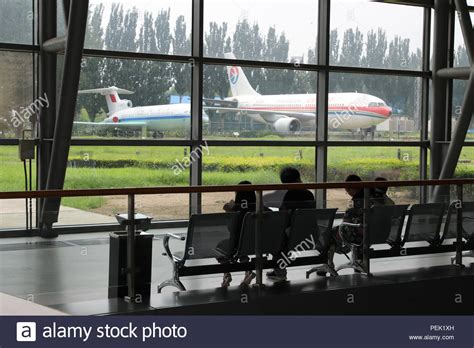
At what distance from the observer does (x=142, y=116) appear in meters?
10.3

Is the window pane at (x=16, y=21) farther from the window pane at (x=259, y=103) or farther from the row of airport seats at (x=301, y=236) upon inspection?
the row of airport seats at (x=301, y=236)

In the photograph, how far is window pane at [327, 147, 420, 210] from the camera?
39.1 ft

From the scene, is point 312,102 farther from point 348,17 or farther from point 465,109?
point 465,109

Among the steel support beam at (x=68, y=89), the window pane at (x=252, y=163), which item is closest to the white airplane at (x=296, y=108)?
the window pane at (x=252, y=163)

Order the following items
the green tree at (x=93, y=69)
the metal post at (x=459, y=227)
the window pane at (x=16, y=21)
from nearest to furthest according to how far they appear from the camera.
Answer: the metal post at (x=459, y=227), the window pane at (x=16, y=21), the green tree at (x=93, y=69)

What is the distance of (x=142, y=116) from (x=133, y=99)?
0.26 m

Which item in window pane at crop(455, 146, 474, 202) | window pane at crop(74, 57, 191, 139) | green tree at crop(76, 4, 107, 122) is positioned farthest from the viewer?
window pane at crop(455, 146, 474, 202)

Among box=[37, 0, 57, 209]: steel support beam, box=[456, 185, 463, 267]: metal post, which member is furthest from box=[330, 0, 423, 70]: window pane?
box=[456, 185, 463, 267]: metal post

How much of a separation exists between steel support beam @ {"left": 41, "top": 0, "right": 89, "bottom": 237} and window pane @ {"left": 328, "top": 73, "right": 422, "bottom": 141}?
4.51 m

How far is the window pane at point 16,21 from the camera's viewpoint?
365 inches

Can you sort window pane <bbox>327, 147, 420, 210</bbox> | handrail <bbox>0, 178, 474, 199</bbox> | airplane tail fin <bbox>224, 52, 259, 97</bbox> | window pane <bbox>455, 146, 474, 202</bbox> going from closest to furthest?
handrail <bbox>0, 178, 474, 199</bbox> < airplane tail fin <bbox>224, 52, 259, 97</bbox> < window pane <bbox>327, 147, 420, 210</bbox> < window pane <bbox>455, 146, 474, 202</bbox>

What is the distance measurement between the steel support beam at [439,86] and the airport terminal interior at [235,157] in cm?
4
